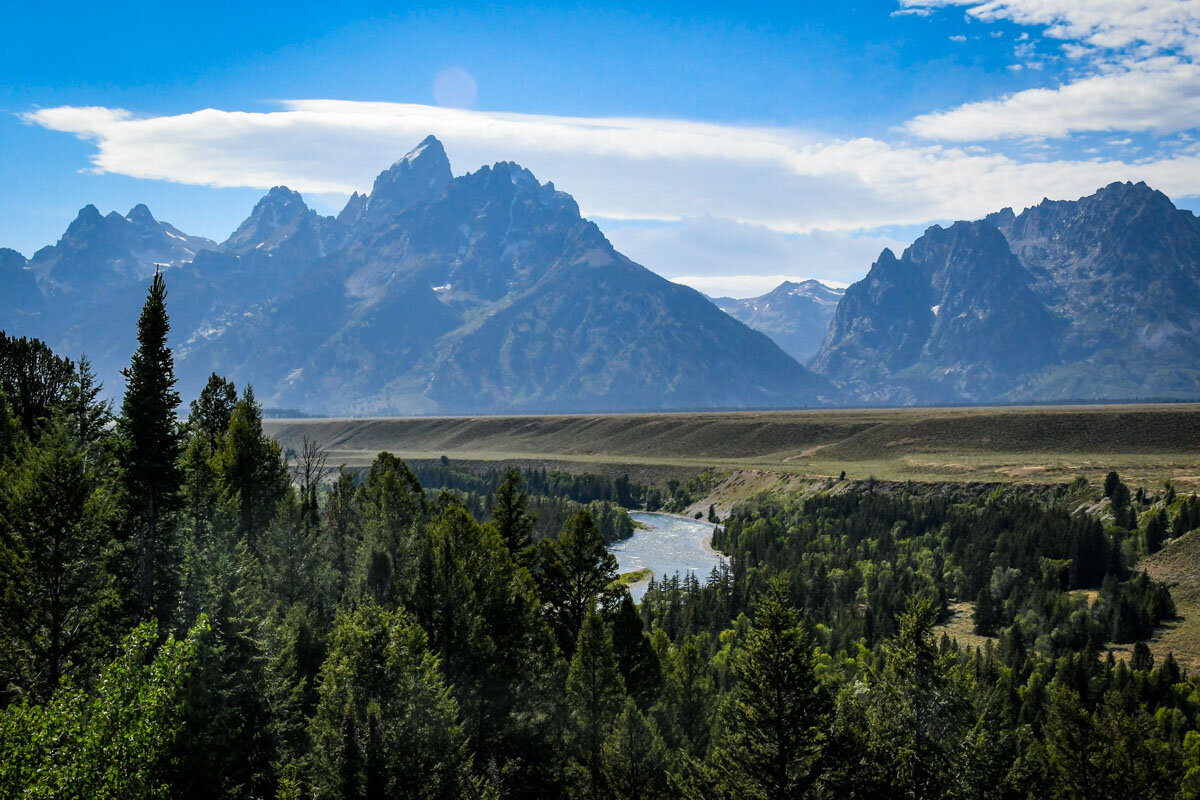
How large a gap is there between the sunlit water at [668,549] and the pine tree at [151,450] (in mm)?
75100

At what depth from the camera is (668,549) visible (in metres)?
142

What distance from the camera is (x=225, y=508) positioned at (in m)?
40.9

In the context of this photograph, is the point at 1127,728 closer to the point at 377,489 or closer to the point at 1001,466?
Result: the point at 377,489

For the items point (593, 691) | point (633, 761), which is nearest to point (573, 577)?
point (593, 691)

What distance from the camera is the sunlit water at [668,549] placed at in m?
124

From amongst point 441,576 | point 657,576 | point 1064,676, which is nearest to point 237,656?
point 441,576

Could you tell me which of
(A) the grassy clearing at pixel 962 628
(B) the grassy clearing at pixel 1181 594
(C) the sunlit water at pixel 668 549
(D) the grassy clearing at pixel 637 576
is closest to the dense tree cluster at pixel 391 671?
(B) the grassy clearing at pixel 1181 594

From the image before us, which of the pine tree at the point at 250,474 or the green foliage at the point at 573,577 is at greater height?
the pine tree at the point at 250,474

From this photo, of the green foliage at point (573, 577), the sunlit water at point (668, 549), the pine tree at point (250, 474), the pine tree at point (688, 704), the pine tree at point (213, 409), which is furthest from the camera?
the sunlit water at point (668, 549)

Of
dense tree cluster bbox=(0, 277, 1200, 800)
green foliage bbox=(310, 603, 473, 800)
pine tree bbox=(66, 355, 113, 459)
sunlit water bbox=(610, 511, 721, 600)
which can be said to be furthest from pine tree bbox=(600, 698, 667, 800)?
sunlit water bbox=(610, 511, 721, 600)

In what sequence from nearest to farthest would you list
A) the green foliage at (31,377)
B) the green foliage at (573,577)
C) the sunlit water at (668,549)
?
the green foliage at (573,577)
the green foliage at (31,377)
the sunlit water at (668,549)

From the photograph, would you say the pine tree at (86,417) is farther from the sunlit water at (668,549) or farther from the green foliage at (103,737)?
the sunlit water at (668,549)

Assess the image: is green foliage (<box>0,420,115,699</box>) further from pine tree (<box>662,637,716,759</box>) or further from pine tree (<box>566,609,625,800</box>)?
pine tree (<box>662,637,716,759</box>)

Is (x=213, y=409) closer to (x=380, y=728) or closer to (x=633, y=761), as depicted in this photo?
(x=380, y=728)
